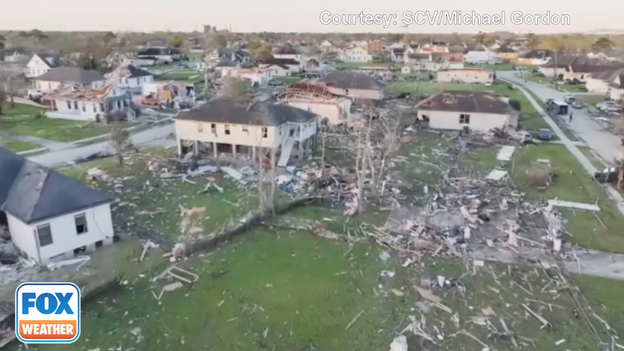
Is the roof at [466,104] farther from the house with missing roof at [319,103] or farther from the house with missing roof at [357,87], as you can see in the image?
the house with missing roof at [357,87]

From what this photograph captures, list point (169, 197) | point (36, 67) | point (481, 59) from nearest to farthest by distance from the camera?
point (169, 197)
point (36, 67)
point (481, 59)

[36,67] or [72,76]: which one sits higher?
[36,67]

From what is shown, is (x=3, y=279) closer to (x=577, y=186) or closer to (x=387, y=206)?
(x=387, y=206)

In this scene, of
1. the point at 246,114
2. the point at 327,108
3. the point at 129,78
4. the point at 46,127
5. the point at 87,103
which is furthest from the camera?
the point at 129,78

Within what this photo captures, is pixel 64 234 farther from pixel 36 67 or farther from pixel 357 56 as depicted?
pixel 357 56

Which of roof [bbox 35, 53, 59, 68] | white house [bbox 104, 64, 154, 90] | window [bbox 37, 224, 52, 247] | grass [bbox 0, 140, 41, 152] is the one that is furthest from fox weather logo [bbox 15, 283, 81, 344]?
roof [bbox 35, 53, 59, 68]

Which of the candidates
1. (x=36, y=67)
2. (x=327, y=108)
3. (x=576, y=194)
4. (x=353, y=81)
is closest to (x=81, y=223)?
(x=576, y=194)

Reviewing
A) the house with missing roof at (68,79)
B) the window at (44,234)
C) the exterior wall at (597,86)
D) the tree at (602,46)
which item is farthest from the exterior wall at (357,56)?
the window at (44,234)
